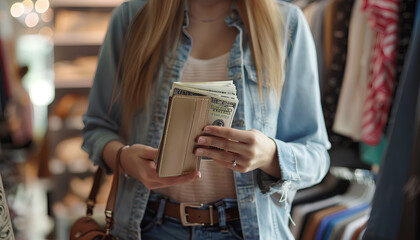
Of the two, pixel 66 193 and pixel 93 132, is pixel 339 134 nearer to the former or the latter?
pixel 93 132

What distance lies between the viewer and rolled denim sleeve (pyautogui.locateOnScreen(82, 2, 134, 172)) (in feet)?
3.73

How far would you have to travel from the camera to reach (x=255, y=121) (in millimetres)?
1046

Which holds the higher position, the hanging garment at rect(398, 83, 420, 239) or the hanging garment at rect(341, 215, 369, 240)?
the hanging garment at rect(398, 83, 420, 239)

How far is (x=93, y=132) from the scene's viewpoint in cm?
116

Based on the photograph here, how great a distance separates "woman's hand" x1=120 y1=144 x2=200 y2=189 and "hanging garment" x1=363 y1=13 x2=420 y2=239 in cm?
43

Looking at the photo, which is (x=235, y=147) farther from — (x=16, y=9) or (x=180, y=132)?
(x=16, y=9)

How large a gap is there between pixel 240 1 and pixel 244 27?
0.26ft

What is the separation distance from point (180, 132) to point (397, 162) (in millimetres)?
535

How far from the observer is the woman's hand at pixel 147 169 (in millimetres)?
901

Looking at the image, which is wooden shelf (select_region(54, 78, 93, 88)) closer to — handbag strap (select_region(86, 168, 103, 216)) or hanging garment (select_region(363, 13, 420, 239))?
handbag strap (select_region(86, 168, 103, 216))

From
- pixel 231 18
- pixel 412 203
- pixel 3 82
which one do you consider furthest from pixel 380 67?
Result: pixel 3 82

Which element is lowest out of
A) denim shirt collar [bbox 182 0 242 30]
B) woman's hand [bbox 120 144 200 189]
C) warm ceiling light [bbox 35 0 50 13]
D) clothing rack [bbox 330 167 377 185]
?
clothing rack [bbox 330 167 377 185]

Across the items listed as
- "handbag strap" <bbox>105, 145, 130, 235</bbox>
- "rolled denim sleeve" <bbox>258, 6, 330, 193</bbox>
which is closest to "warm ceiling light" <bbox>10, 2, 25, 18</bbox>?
"handbag strap" <bbox>105, 145, 130, 235</bbox>

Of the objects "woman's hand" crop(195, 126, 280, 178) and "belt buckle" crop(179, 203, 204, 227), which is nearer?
"woman's hand" crop(195, 126, 280, 178)
